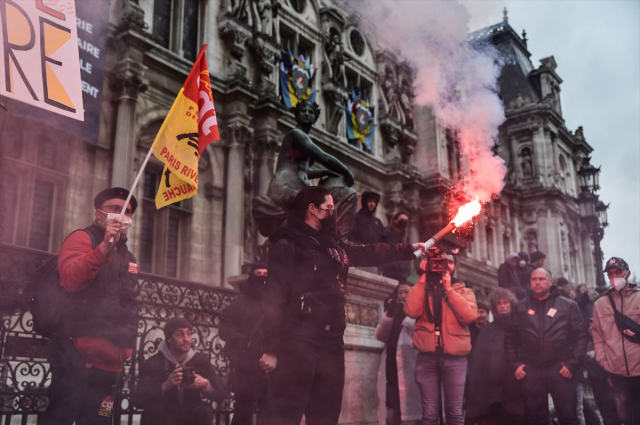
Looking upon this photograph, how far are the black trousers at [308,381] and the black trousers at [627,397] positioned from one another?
405cm

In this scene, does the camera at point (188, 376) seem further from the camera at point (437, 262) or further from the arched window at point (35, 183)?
the arched window at point (35, 183)

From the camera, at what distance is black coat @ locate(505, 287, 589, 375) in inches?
266

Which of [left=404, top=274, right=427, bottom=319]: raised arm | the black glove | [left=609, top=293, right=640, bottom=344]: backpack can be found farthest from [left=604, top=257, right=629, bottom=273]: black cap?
the black glove

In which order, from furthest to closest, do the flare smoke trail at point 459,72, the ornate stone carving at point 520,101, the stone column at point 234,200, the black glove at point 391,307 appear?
the ornate stone carving at point 520,101 → the stone column at point 234,200 → the flare smoke trail at point 459,72 → the black glove at point 391,307

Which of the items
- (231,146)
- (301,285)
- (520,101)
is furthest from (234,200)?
(520,101)

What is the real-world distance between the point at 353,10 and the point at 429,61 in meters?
10.3

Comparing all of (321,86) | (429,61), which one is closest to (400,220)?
(429,61)

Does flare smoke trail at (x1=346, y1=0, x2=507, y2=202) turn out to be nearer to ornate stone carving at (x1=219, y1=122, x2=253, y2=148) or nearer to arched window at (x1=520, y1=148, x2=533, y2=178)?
ornate stone carving at (x1=219, y1=122, x2=253, y2=148)

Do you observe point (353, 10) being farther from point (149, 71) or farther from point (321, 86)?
point (149, 71)

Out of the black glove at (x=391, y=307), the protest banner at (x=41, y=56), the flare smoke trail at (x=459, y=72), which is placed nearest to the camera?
the protest banner at (x=41, y=56)

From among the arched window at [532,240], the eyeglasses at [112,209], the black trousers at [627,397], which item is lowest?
the black trousers at [627,397]

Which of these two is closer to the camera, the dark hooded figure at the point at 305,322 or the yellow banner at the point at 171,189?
the dark hooded figure at the point at 305,322

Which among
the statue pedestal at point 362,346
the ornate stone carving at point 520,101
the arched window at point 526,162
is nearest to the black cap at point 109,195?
the statue pedestal at point 362,346

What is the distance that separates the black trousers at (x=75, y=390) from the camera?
14.0ft
